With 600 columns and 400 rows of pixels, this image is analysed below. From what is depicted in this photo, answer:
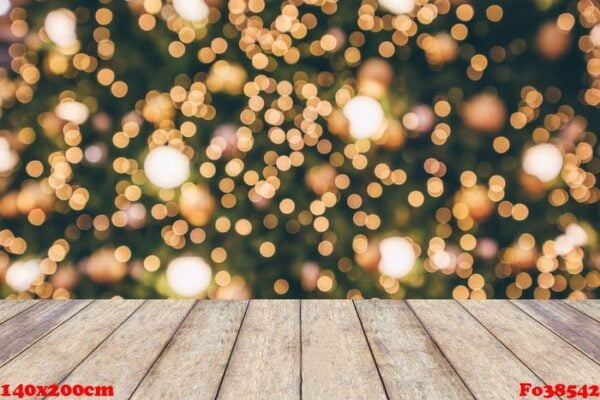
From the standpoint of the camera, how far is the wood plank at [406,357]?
3.72ft

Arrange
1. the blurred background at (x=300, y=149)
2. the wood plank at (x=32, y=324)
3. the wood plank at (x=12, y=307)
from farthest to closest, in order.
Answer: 1. the blurred background at (x=300, y=149)
2. the wood plank at (x=12, y=307)
3. the wood plank at (x=32, y=324)

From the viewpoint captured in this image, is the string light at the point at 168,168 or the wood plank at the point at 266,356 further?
the string light at the point at 168,168

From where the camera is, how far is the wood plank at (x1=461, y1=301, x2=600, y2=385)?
122 centimetres

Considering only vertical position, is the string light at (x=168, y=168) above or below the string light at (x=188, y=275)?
above

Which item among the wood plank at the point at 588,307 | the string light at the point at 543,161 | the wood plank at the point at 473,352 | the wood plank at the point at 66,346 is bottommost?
the wood plank at the point at 66,346

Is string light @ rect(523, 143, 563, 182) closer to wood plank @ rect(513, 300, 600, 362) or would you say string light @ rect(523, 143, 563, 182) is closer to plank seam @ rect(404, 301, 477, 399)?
wood plank @ rect(513, 300, 600, 362)

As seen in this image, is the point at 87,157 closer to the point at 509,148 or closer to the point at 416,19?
the point at 416,19

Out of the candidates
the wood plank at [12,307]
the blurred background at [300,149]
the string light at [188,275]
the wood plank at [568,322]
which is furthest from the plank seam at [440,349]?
the wood plank at [12,307]

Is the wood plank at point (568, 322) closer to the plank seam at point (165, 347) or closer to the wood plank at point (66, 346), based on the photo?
the plank seam at point (165, 347)

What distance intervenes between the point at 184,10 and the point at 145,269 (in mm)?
731

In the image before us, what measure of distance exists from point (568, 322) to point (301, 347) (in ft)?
2.30

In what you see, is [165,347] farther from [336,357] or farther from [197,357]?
[336,357]

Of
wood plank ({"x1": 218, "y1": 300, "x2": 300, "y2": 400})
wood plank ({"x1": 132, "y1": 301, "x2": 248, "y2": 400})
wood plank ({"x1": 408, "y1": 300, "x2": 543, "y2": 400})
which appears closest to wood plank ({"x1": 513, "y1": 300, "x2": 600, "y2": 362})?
wood plank ({"x1": 408, "y1": 300, "x2": 543, "y2": 400})

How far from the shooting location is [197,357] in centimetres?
130
